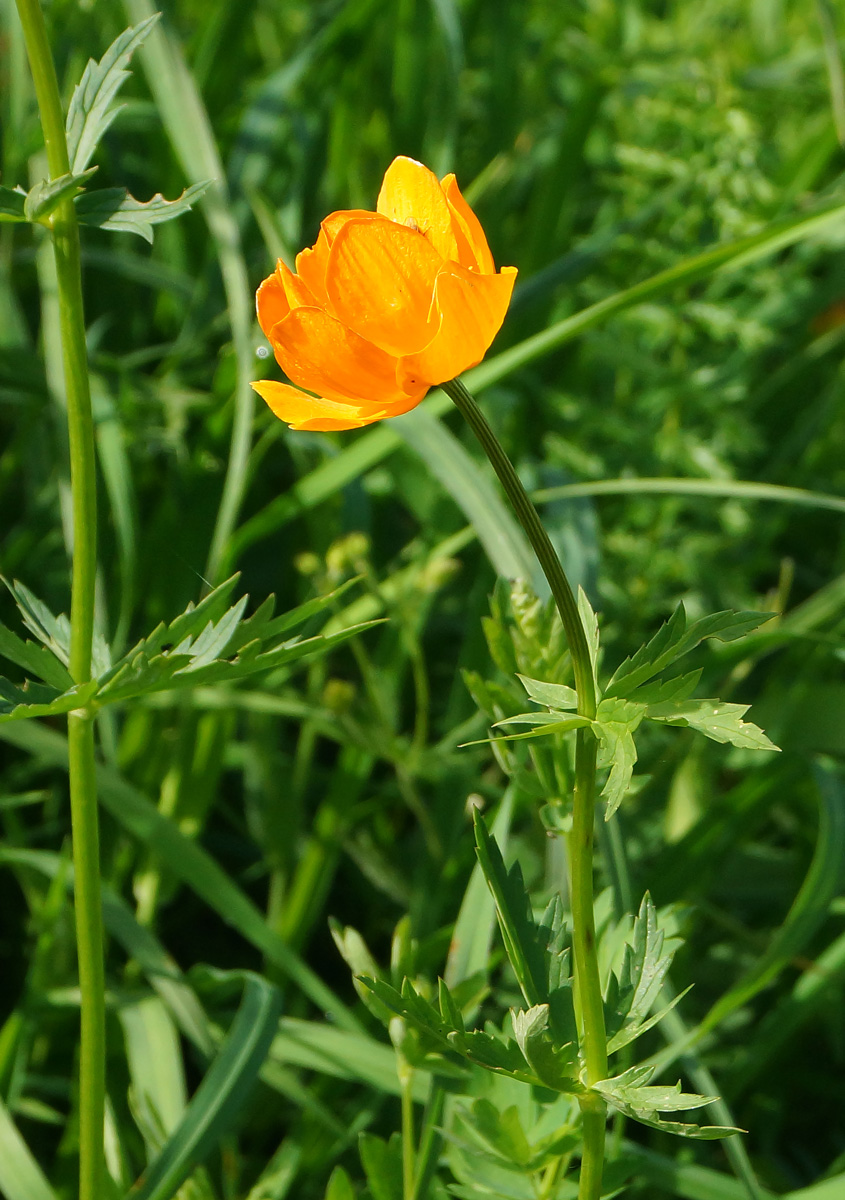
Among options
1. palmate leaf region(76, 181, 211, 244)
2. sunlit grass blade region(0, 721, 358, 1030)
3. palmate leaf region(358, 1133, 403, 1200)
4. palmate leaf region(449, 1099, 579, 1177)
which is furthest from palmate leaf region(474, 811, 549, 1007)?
sunlit grass blade region(0, 721, 358, 1030)

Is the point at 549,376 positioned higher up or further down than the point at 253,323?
further down

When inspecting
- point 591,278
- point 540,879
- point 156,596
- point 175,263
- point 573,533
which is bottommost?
point 540,879

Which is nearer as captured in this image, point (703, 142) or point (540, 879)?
point (540, 879)

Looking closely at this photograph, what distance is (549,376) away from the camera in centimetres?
239

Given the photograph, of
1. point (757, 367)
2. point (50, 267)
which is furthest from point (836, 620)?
point (50, 267)

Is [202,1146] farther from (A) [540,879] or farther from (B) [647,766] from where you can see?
(B) [647,766]

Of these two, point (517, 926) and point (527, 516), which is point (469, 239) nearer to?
point (527, 516)

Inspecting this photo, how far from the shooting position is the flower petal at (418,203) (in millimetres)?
793

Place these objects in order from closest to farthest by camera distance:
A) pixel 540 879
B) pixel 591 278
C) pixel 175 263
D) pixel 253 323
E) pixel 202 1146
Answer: pixel 202 1146
pixel 540 879
pixel 253 323
pixel 175 263
pixel 591 278

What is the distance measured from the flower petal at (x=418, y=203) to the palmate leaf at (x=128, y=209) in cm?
13

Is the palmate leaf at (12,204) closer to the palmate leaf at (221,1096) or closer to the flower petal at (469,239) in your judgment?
the flower petal at (469,239)

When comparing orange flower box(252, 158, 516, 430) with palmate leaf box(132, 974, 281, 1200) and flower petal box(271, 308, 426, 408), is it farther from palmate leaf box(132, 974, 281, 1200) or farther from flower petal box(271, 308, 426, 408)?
palmate leaf box(132, 974, 281, 1200)

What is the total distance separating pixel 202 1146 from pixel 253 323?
1.24 meters

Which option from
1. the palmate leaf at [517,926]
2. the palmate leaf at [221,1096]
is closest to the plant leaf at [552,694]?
the palmate leaf at [517,926]
